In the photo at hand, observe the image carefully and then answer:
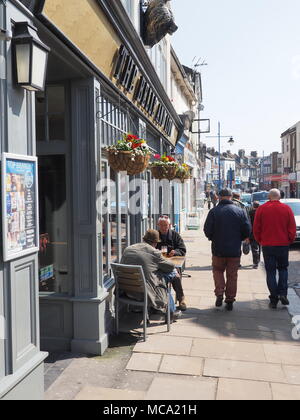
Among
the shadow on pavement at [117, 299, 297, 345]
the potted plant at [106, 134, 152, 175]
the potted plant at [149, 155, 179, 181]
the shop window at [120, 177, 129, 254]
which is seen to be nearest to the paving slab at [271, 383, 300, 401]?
the shadow on pavement at [117, 299, 297, 345]

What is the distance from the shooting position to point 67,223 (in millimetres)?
5246

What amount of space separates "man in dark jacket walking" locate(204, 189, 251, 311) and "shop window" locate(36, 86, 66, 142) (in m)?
2.77

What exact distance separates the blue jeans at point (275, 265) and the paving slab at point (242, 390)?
275cm

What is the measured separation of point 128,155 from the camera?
5.14 m

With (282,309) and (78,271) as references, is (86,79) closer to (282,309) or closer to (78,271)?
(78,271)

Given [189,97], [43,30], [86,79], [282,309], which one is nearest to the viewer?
[43,30]

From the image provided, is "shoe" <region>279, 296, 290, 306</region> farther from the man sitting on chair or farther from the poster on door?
the poster on door

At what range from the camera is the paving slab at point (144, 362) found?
4.57 m

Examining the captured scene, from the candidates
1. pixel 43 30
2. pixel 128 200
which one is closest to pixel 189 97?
pixel 128 200

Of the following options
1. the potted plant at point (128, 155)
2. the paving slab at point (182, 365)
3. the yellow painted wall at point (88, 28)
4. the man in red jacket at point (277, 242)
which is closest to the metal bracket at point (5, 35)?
the yellow painted wall at point (88, 28)

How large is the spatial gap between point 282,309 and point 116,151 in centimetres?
370

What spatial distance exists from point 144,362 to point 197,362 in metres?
0.58

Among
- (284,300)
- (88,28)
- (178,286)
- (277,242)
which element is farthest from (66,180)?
(284,300)
